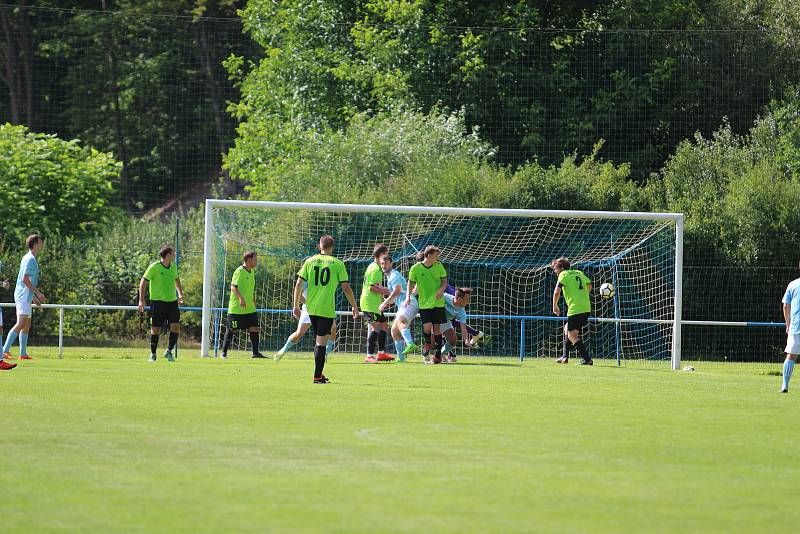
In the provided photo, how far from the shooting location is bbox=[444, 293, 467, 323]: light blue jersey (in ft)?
75.7

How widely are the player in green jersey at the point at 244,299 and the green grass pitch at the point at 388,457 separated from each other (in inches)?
255

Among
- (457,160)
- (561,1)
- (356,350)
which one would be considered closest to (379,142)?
(457,160)

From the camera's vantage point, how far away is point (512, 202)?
1222 inches

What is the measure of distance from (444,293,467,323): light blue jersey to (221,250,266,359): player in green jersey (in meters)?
3.50

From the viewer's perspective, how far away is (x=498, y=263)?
2870 cm

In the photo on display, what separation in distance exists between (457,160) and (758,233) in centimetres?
763

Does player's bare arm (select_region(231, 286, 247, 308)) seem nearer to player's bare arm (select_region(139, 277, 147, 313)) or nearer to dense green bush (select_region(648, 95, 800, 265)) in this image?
player's bare arm (select_region(139, 277, 147, 313))

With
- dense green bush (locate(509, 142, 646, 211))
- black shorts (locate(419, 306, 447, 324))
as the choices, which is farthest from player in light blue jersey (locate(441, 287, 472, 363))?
dense green bush (locate(509, 142, 646, 211))

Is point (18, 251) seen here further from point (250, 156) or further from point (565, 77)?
point (565, 77)

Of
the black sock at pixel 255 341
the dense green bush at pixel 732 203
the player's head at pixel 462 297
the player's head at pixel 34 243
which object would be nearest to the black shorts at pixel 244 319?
the black sock at pixel 255 341

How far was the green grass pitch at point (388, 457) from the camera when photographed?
723cm

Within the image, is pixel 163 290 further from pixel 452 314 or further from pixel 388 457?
pixel 388 457

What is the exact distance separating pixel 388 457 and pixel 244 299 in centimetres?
1373

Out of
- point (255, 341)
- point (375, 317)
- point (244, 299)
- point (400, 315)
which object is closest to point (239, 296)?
point (244, 299)
